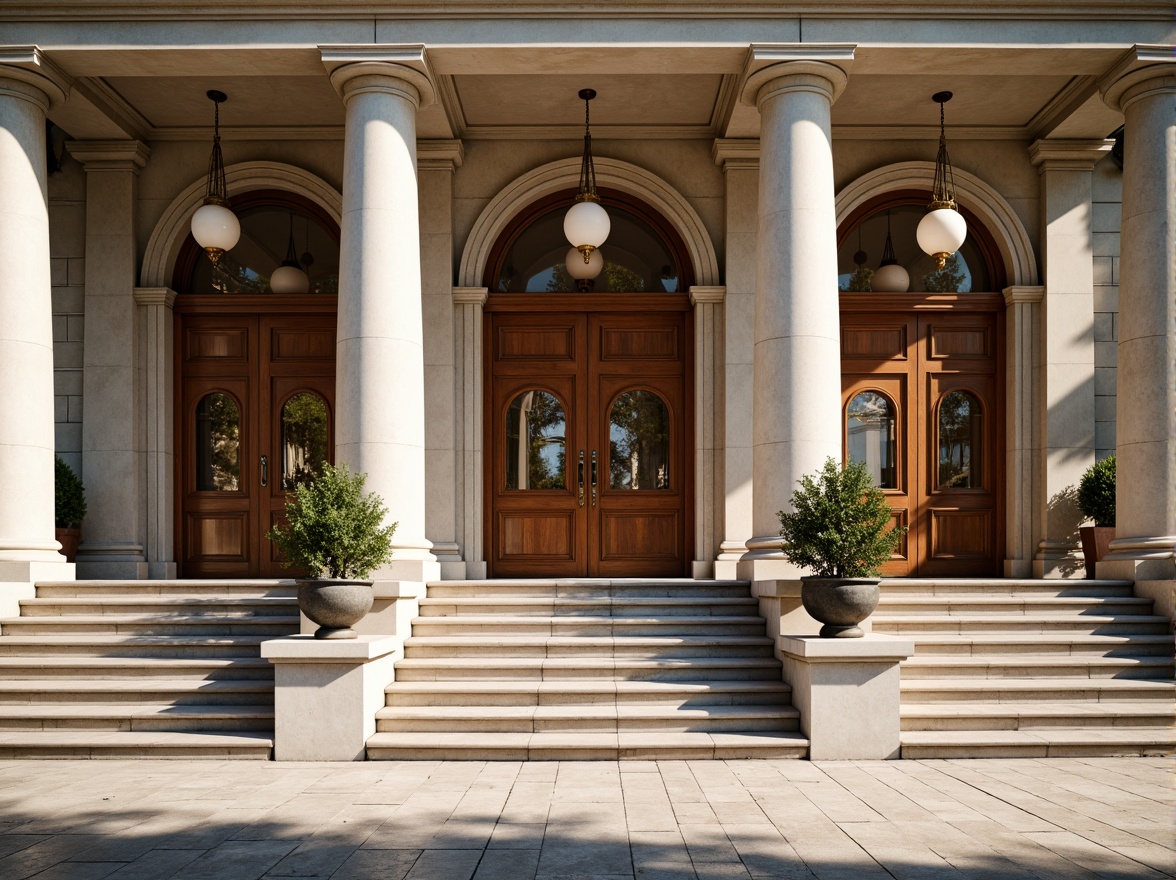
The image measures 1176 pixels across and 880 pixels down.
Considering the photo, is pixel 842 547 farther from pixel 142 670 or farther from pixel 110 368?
pixel 110 368

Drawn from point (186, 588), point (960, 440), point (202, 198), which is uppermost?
point (202, 198)

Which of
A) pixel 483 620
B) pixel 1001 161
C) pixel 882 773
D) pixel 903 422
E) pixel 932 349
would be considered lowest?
pixel 882 773

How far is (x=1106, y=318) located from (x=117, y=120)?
39.7ft

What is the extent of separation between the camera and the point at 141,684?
352 inches

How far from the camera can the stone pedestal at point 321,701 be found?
26.5ft

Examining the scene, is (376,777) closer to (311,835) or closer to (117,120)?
(311,835)

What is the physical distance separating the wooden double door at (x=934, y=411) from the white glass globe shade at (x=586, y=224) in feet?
11.7

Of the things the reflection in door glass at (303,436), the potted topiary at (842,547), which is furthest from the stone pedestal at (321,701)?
the reflection in door glass at (303,436)

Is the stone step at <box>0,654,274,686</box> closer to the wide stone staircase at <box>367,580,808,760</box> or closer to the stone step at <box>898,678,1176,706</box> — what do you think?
the wide stone staircase at <box>367,580,808,760</box>

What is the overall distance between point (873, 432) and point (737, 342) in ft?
7.54

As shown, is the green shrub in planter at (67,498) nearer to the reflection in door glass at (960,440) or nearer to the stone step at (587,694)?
the stone step at (587,694)

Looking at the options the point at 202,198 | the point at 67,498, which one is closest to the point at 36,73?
the point at 202,198

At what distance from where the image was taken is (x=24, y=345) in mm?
10016

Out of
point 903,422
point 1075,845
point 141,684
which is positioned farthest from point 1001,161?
point 141,684
